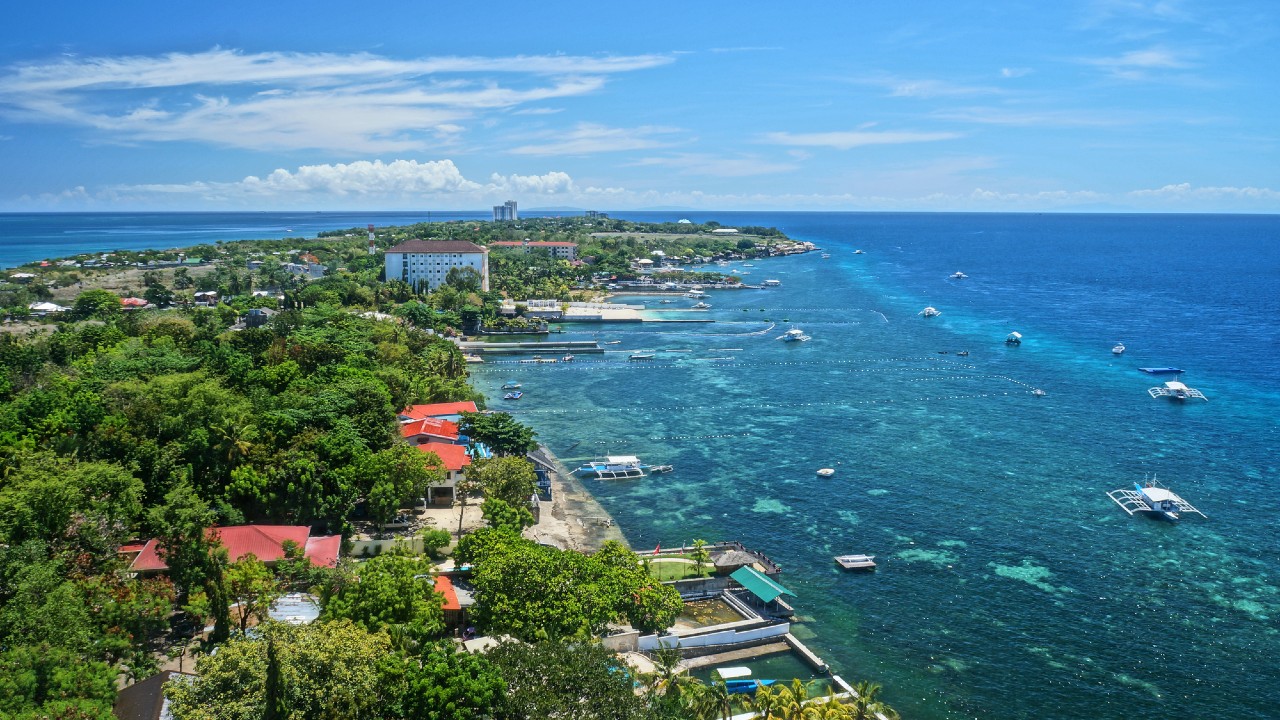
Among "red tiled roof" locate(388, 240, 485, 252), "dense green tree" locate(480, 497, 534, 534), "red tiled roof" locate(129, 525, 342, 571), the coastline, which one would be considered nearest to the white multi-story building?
"red tiled roof" locate(388, 240, 485, 252)

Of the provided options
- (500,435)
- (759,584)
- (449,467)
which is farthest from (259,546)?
(759,584)

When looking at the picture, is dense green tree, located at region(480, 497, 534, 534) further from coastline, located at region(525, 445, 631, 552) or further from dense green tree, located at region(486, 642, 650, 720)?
dense green tree, located at region(486, 642, 650, 720)

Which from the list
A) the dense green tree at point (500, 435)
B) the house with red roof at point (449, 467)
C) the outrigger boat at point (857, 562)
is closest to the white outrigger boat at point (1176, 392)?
the outrigger boat at point (857, 562)

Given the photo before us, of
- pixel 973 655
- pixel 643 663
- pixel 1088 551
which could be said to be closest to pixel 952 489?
pixel 1088 551

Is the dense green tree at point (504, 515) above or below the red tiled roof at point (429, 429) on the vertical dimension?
below

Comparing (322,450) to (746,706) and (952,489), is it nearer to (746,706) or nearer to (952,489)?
(746,706)

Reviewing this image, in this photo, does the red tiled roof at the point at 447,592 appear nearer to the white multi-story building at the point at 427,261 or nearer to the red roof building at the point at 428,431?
the red roof building at the point at 428,431

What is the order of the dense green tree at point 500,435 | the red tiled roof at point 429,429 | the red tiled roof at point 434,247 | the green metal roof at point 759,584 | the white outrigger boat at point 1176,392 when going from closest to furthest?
the green metal roof at point 759,584 → the dense green tree at point 500,435 → the red tiled roof at point 429,429 → the white outrigger boat at point 1176,392 → the red tiled roof at point 434,247
